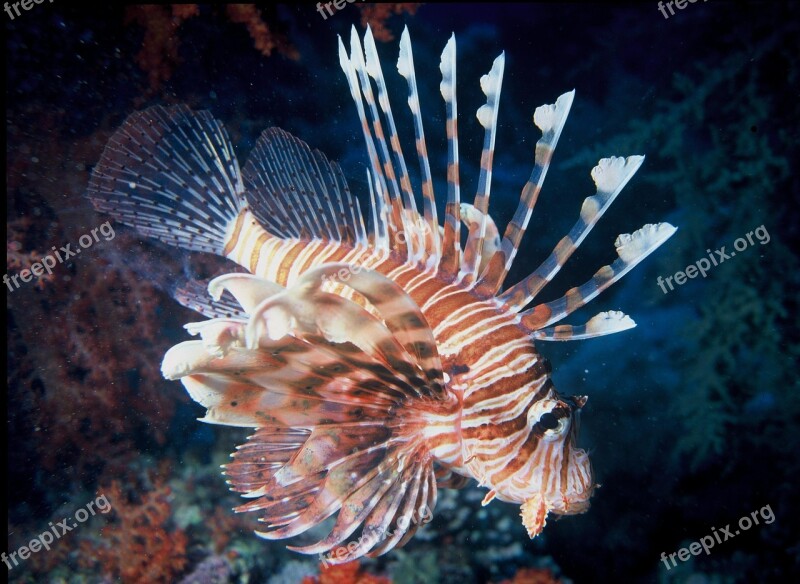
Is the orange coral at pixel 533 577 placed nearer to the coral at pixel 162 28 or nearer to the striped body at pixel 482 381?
the striped body at pixel 482 381

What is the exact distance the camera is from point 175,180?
11.1 feet

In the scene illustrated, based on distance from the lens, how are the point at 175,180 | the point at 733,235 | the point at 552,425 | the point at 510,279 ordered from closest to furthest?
the point at 552,425, the point at 175,180, the point at 733,235, the point at 510,279

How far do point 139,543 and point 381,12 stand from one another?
5128 millimetres

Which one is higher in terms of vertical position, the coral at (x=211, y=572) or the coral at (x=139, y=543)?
the coral at (x=139, y=543)

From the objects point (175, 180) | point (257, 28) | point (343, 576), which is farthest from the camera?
point (257, 28)

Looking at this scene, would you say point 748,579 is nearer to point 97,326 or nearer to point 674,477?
point 674,477

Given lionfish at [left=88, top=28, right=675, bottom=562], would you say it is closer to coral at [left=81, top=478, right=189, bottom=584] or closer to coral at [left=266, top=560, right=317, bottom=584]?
coral at [left=266, top=560, right=317, bottom=584]

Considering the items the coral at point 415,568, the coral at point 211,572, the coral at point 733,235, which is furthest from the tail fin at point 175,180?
the coral at point 733,235

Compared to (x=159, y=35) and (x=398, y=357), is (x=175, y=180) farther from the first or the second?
(x=398, y=357)

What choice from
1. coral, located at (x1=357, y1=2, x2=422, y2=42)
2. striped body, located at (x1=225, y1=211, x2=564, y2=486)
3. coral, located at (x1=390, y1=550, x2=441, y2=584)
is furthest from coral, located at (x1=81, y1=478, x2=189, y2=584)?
coral, located at (x1=357, y1=2, x2=422, y2=42)

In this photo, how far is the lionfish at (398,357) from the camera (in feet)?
5.22

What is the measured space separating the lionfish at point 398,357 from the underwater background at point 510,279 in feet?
3.88

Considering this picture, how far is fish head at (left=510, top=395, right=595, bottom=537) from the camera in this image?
7.06ft

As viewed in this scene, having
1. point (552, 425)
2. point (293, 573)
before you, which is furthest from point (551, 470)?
point (293, 573)
